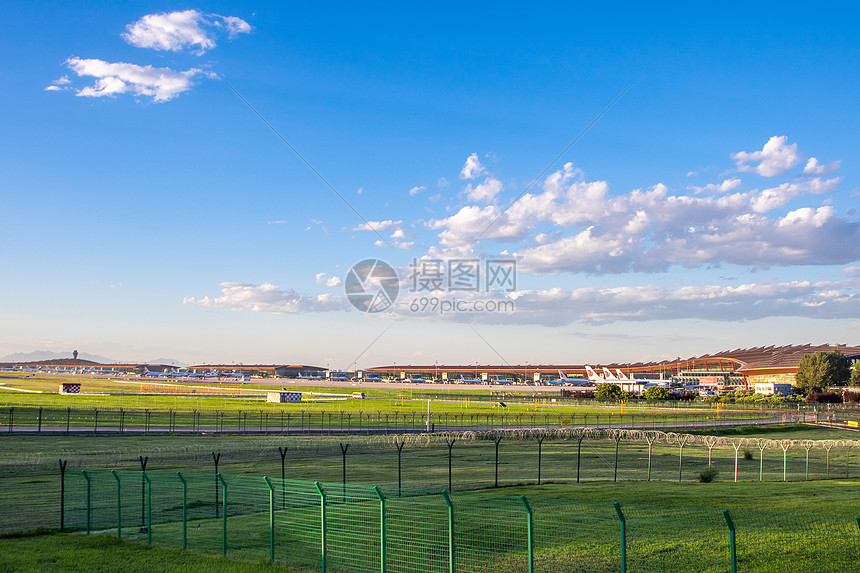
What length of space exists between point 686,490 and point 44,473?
87.9ft

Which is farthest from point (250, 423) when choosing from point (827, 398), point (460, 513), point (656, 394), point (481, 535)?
point (827, 398)

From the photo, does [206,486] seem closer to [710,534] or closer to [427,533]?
[427,533]

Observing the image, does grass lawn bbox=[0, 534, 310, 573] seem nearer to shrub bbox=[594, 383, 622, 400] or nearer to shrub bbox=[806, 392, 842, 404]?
shrub bbox=[594, 383, 622, 400]

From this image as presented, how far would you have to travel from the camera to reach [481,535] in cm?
1569

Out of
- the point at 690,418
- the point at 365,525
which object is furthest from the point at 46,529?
the point at 690,418

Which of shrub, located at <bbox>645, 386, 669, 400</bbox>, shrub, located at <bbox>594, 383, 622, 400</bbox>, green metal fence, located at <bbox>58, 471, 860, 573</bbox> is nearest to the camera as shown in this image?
green metal fence, located at <bbox>58, 471, 860, 573</bbox>

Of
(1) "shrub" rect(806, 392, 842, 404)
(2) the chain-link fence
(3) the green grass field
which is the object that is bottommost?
(1) "shrub" rect(806, 392, 842, 404)

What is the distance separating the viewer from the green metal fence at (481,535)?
40.7ft

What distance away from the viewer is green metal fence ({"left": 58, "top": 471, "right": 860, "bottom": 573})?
12414mm

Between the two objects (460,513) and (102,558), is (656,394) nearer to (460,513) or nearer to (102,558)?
(460,513)

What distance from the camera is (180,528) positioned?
56.0ft

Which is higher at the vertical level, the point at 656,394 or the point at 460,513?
the point at 460,513

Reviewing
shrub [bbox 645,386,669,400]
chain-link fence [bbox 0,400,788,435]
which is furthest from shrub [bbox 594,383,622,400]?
chain-link fence [bbox 0,400,788,435]

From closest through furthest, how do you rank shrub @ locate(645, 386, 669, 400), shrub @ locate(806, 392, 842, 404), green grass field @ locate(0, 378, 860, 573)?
green grass field @ locate(0, 378, 860, 573)
shrub @ locate(806, 392, 842, 404)
shrub @ locate(645, 386, 669, 400)
